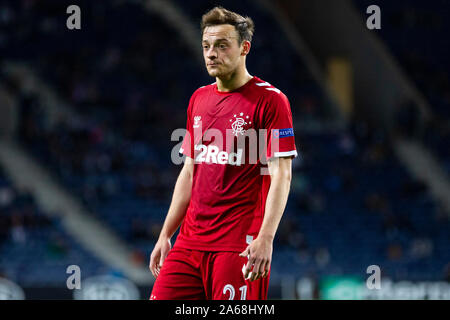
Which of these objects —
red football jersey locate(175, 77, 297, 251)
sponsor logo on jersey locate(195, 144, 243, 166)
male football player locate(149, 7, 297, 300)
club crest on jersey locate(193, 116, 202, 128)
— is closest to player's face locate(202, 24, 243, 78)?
male football player locate(149, 7, 297, 300)

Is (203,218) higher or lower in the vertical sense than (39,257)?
higher

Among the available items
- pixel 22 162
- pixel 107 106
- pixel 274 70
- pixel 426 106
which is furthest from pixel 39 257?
pixel 426 106

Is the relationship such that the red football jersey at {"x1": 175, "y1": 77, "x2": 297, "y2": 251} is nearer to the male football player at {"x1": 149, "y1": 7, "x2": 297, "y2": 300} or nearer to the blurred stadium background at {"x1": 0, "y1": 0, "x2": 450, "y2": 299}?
the male football player at {"x1": 149, "y1": 7, "x2": 297, "y2": 300}

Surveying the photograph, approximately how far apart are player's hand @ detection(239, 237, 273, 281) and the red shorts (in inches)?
6.1

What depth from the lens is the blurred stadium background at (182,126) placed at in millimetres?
15328

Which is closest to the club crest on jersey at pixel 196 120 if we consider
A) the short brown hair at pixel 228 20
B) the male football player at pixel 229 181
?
the male football player at pixel 229 181

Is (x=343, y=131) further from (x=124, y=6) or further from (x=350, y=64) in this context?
(x=124, y=6)

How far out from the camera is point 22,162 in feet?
58.9

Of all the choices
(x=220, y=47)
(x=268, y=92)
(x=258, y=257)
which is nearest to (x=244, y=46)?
(x=220, y=47)

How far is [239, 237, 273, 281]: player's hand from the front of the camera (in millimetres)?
3844

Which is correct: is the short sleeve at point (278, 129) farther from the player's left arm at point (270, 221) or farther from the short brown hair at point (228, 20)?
the short brown hair at point (228, 20)

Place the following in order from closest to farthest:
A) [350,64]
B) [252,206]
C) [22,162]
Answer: [252,206] → [22,162] → [350,64]

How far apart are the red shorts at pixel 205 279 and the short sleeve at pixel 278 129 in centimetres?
57

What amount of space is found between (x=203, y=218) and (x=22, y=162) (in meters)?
14.5
